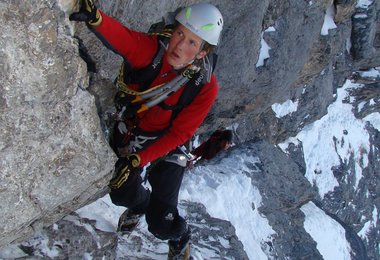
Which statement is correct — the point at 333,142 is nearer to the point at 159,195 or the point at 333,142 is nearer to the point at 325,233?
the point at 325,233

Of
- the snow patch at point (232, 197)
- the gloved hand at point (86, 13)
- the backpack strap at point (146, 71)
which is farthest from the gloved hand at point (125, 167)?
the snow patch at point (232, 197)

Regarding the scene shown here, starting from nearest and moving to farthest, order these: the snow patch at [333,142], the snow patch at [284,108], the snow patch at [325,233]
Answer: the snow patch at [325,233] < the snow patch at [284,108] < the snow patch at [333,142]

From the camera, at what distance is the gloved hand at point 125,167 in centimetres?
454

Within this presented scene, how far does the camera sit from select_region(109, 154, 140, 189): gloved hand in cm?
454

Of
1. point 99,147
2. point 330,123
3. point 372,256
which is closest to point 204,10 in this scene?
point 99,147

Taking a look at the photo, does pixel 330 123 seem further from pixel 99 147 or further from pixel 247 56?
pixel 99 147

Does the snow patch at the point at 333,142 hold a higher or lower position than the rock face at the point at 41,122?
lower

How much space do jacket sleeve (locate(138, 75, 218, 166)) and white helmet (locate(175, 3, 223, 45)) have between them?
0.54 meters

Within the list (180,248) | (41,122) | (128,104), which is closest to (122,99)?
(128,104)

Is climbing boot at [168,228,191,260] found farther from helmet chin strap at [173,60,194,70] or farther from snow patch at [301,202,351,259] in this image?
snow patch at [301,202,351,259]

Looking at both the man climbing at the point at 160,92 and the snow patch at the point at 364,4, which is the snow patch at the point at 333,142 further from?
the man climbing at the point at 160,92

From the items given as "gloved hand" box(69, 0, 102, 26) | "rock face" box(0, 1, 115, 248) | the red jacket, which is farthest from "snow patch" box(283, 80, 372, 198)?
"gloved hand" box(69, 0, 102, 26)

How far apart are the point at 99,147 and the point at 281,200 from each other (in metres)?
7.16

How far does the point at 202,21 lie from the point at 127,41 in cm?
76
